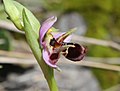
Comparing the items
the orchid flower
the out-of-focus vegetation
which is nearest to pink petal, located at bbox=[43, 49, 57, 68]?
the orchid flower

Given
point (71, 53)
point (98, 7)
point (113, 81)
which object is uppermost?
point (71, 53)

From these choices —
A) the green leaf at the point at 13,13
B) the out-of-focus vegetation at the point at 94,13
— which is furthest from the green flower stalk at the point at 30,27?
the out-of-focus vegetation at the point at 94,13

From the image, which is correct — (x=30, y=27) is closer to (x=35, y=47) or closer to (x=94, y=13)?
(x=35, y=47)

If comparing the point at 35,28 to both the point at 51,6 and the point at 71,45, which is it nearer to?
the point at 71,45

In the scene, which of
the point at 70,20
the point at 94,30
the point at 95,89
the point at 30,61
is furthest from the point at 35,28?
the point at 70,20

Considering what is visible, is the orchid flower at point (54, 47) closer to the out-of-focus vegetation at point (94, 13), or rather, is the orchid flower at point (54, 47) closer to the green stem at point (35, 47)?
the green stem at point (35, 47)

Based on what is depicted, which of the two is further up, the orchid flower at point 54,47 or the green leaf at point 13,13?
the green leaf at point 13,13

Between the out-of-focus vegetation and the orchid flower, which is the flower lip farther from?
the out-of-focus vegetation
